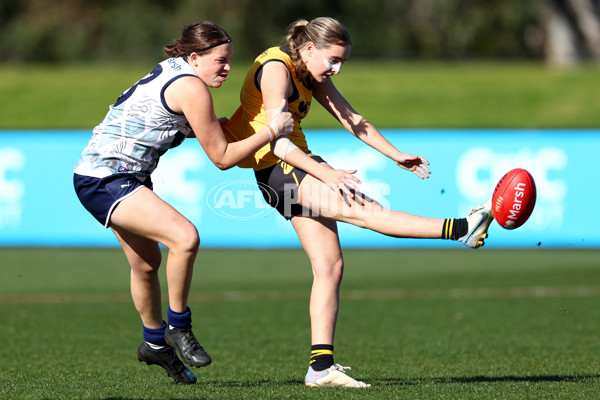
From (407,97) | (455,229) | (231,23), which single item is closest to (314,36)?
(455,229)

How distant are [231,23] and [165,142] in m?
21.6

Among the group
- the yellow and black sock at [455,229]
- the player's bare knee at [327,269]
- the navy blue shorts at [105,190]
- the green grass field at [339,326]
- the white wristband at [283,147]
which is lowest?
the green grass field at [339,326]

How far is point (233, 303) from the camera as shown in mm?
9680

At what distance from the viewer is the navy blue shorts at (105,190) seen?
4895 mm

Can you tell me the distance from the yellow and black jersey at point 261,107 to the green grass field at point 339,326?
126 centimetres

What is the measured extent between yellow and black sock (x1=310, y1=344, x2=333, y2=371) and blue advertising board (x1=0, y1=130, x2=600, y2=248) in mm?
7967

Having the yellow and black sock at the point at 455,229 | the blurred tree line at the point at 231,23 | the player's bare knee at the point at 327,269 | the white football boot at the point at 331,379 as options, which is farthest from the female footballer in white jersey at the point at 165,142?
the blurred tree line at the point at 231,23

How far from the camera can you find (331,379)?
201 inches

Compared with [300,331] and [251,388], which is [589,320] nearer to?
[300,331]

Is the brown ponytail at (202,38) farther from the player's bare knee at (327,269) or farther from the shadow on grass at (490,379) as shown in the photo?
the shadow on grass at (490,379)

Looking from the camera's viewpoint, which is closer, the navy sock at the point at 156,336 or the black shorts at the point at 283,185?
the black shorts at the point at 283,185

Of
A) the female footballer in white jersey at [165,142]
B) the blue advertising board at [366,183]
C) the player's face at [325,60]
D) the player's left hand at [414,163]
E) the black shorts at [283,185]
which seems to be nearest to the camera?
the female footballer in white jersey at [165,142]

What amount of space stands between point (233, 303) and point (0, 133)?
19.3 ft

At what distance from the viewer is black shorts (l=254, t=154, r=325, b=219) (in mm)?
5168
